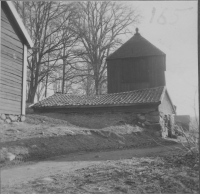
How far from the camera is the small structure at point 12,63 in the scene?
27.7 feet

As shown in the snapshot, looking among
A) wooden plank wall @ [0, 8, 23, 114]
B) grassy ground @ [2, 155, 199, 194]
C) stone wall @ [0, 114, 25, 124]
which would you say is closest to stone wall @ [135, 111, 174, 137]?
stone wall @ [0, 114, 25, 124]

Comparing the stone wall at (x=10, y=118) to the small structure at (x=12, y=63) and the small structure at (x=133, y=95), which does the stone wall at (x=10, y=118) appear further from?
the small structure at (x=133, y=95)

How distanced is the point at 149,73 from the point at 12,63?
518 cm

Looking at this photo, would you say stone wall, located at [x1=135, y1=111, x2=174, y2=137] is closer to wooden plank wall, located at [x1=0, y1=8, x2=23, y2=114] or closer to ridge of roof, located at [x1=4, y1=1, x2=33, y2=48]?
wooden plank wall, located at [x1=0, y1=8, x2=23, y2=114]

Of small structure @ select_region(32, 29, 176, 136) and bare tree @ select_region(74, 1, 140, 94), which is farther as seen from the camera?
small structure @ select_region(32, 29, 176, 136)

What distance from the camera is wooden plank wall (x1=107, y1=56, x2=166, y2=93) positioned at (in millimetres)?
8727

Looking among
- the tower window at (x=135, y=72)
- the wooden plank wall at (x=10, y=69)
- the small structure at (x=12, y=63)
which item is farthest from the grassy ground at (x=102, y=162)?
the tower window at (x=135, y=72)

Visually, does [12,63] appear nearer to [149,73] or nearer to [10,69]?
[10,69]

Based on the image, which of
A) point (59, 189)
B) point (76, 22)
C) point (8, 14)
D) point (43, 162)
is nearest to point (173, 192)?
point (59, 189)

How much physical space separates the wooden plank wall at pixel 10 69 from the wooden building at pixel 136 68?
3576mm

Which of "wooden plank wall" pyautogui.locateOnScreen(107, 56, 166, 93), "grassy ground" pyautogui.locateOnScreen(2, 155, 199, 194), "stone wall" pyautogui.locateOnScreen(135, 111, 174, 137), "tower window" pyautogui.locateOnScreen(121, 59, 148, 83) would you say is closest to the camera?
"grassy ground" pyautogui.locateOnScreen(2, 155, 199, 194)

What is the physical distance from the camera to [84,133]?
9.05 metres

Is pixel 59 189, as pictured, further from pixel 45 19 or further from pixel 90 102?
pixel 90 102

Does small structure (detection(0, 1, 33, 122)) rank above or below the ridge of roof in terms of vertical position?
below
